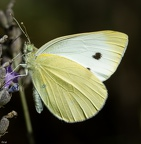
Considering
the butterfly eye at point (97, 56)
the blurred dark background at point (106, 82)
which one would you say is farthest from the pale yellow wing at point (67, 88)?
the blurred dark background at point (106, 82)

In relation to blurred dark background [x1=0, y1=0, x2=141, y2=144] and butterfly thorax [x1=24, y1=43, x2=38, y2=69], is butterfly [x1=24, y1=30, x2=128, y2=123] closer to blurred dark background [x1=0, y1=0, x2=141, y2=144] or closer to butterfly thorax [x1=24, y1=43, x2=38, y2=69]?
butterfly thorax [x1=24, y1=43, x2=38, y2=69]

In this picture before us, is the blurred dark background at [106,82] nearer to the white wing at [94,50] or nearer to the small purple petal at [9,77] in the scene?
the white wing at [94,50]

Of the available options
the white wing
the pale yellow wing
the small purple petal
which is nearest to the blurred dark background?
the pale yellow wing

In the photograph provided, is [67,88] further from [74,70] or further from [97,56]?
[97,56]

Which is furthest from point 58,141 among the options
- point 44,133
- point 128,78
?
point 128,78

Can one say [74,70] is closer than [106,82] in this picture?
Yes

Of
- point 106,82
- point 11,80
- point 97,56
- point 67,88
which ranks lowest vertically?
point 106,82

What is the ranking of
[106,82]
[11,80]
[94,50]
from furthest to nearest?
[106,82] → [94,50] → [11,80]

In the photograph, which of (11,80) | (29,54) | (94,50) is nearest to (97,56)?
(94,50)

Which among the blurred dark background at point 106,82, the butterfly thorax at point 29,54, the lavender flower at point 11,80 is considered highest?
the butterfly thorax at point 29,54
